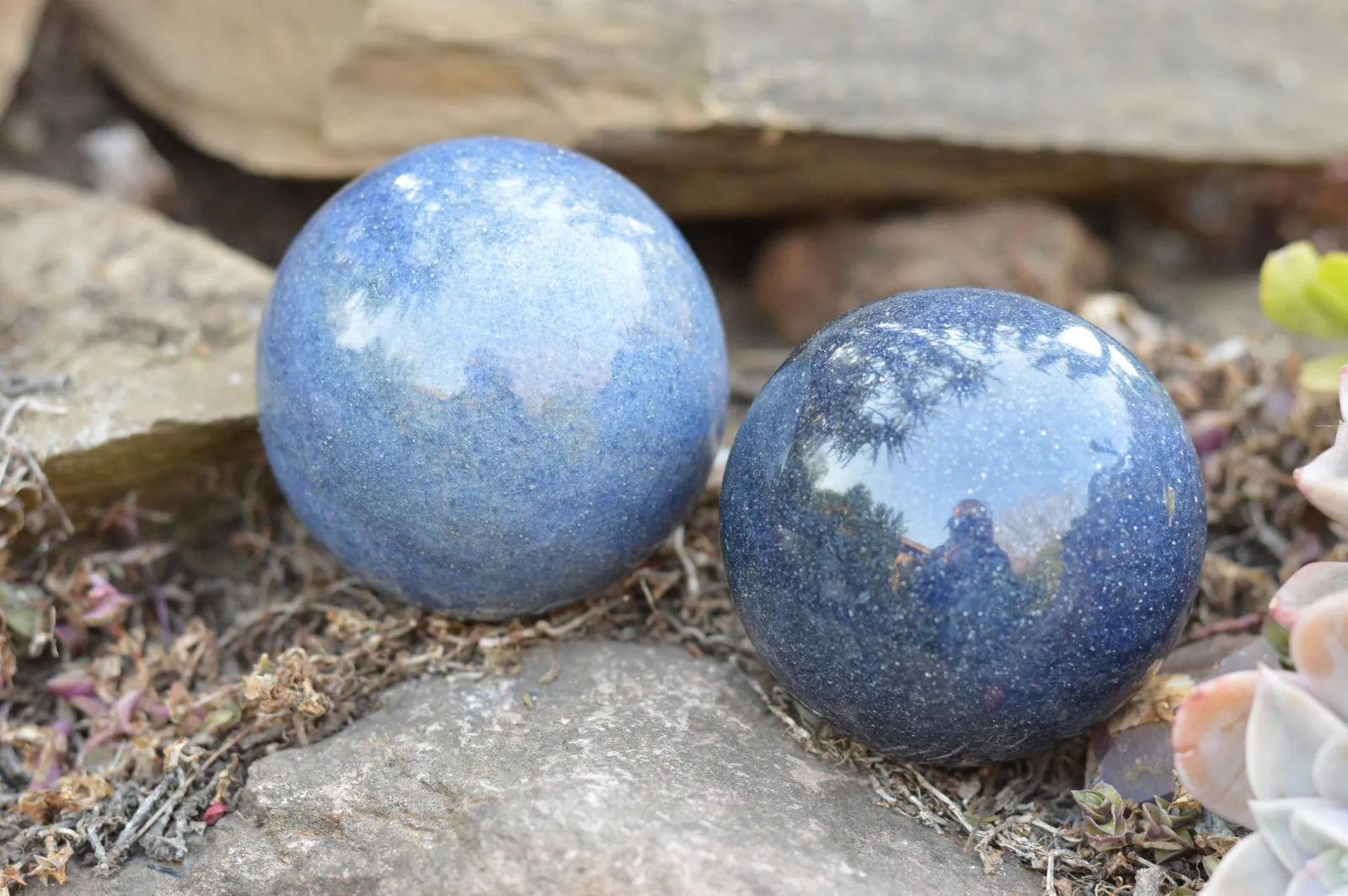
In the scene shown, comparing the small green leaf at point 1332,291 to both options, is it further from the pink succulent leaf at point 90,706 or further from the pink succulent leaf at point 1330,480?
the pink succulent leaf at point 90,706

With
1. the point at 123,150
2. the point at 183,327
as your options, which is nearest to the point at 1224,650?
the point at 183,327

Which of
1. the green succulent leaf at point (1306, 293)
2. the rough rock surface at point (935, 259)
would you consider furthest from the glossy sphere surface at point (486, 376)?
the rough rock surface at point (935, 259)

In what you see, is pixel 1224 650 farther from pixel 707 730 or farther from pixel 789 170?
pixel 789 170

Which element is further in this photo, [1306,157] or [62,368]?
[1306,157]

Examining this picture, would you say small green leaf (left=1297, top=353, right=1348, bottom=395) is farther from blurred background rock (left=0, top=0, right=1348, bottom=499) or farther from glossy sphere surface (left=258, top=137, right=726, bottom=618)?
glossy sphere surface (left=258, top=137, right=726, bottom=618)

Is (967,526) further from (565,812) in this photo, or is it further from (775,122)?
(775,122)

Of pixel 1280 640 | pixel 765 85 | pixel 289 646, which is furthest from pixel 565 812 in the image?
pixel 765 85

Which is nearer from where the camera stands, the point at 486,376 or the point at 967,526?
the point at 967,526
